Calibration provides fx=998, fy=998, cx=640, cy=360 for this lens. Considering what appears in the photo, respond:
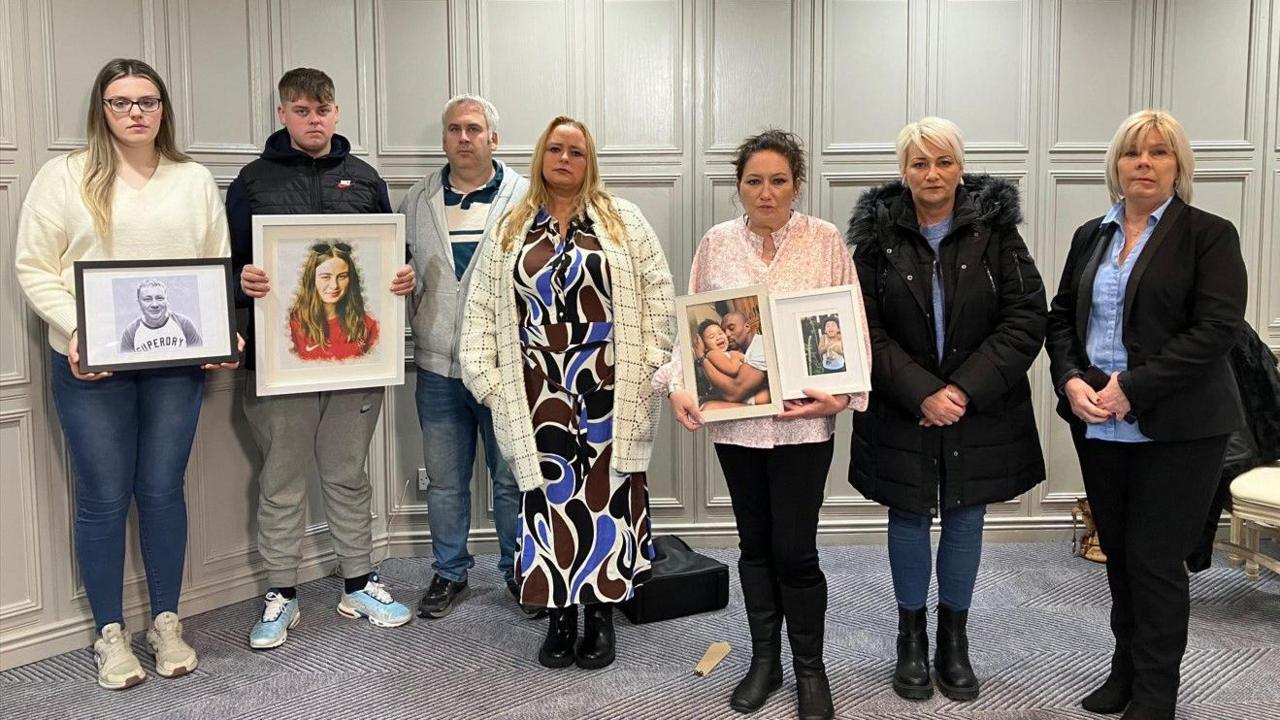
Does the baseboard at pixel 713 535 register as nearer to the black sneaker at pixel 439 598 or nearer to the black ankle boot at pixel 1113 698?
the black sneaker at pixel 439 598

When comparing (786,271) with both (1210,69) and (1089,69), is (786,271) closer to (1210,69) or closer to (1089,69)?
(1089,69)

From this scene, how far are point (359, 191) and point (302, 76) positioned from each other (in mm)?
386

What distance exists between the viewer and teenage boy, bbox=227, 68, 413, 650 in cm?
309

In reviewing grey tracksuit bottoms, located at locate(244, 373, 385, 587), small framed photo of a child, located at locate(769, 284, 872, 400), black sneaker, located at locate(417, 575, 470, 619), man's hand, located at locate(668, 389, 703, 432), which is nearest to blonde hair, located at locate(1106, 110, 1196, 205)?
small framed photo of a child, located at locate(769, 284, 872, 400)

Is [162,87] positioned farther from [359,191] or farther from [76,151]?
[359,191]

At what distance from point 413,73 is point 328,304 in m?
1.25

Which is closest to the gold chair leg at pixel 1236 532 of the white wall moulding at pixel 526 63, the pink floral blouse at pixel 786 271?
the pink floral blouse at pixel 786 271

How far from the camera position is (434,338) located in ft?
11.0

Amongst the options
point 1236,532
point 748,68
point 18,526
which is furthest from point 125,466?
point 1236,532

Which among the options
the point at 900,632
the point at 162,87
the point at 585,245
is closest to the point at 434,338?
the point at 585,245

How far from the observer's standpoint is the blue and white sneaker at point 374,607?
3.37 m

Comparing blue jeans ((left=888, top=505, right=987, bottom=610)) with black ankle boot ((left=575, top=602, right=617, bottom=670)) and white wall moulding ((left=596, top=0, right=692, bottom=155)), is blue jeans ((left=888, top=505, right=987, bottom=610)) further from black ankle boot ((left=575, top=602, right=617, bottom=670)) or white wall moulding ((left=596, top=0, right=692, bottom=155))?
white wall moulding ((left=596, top=0, right=692, bottom=155))

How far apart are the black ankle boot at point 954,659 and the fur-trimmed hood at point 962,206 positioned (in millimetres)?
1057

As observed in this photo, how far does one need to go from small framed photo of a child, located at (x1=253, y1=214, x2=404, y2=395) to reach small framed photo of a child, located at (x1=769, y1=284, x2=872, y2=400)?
4.38 feet
